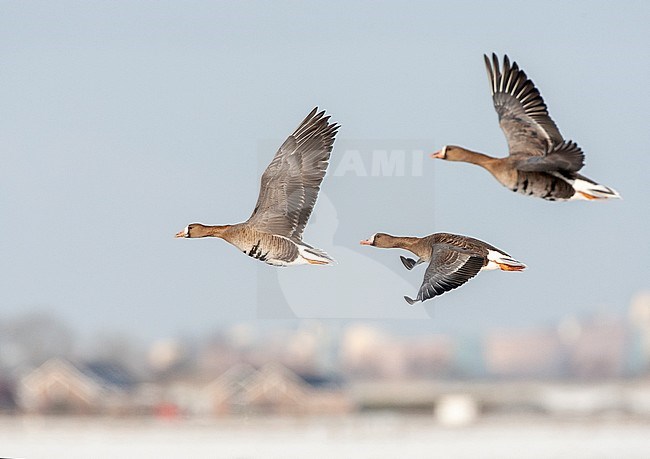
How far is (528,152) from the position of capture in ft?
27.0

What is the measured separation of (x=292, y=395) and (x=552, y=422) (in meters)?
8.74

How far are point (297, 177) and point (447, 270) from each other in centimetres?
128

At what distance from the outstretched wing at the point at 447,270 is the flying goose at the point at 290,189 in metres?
0.92

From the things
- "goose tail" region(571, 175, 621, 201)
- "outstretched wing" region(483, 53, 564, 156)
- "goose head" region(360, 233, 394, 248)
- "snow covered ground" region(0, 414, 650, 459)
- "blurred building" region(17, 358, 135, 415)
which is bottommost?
"snow covered ground" region(0, 414, 650, 459)

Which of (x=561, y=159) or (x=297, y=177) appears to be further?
(x=297, y=177)

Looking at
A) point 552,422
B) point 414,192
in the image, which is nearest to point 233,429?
point 552,422

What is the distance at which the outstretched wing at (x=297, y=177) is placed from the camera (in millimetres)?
8516

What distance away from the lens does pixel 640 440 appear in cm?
4262

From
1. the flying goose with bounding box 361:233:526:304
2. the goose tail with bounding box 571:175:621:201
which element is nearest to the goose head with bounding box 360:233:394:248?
the flying goose with bounding box 361:233:526:304

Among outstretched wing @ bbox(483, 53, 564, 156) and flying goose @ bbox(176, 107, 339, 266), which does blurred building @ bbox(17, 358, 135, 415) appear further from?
outstretched wing @ bbox(483, 53, 564, 156)

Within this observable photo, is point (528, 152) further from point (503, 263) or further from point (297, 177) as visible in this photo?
point (297, 177)

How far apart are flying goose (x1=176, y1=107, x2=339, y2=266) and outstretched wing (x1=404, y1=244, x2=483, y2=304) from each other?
917 millimetres

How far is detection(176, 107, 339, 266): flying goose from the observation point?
27.8 feet

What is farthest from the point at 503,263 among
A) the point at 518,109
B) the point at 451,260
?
the point at 518,109
